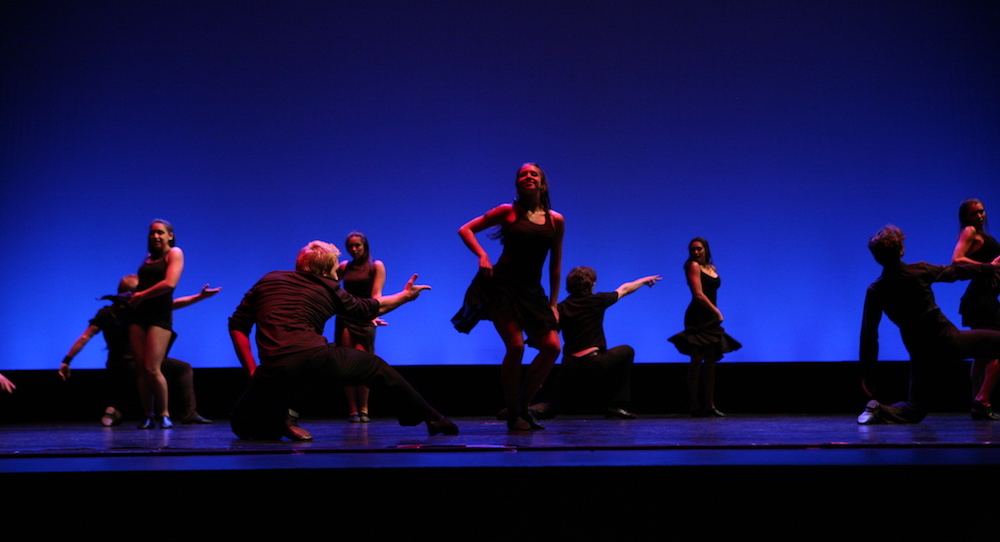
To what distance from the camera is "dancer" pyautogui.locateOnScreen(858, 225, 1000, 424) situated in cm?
373

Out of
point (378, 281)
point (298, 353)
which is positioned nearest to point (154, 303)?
point (378, 281)

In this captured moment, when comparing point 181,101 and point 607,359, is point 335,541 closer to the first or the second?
point 607,359

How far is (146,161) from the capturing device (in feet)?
21.2

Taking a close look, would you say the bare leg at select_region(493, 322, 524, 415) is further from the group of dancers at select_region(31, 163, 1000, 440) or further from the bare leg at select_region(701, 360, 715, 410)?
the bare leg at select_region(701, 360, 715, 410)

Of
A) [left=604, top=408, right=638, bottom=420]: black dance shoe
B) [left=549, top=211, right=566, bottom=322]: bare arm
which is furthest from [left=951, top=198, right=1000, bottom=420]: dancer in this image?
[left=549, top=211, right=566, bottom=322]: bare arm

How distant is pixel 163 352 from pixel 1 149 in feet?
10.9

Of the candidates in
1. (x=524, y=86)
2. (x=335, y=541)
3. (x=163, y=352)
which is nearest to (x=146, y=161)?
(x=163, y=352)

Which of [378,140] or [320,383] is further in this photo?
[378,140]

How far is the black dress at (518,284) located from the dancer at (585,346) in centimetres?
162

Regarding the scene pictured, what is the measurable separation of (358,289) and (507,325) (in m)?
1.85

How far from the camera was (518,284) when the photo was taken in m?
3.57

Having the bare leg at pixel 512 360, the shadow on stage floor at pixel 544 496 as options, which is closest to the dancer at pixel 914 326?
the bare leg at pixel 512 360

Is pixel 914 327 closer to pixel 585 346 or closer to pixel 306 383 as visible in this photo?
pixel 585 346

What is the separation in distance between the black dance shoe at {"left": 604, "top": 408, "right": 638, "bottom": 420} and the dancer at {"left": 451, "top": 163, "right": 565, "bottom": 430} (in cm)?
180
